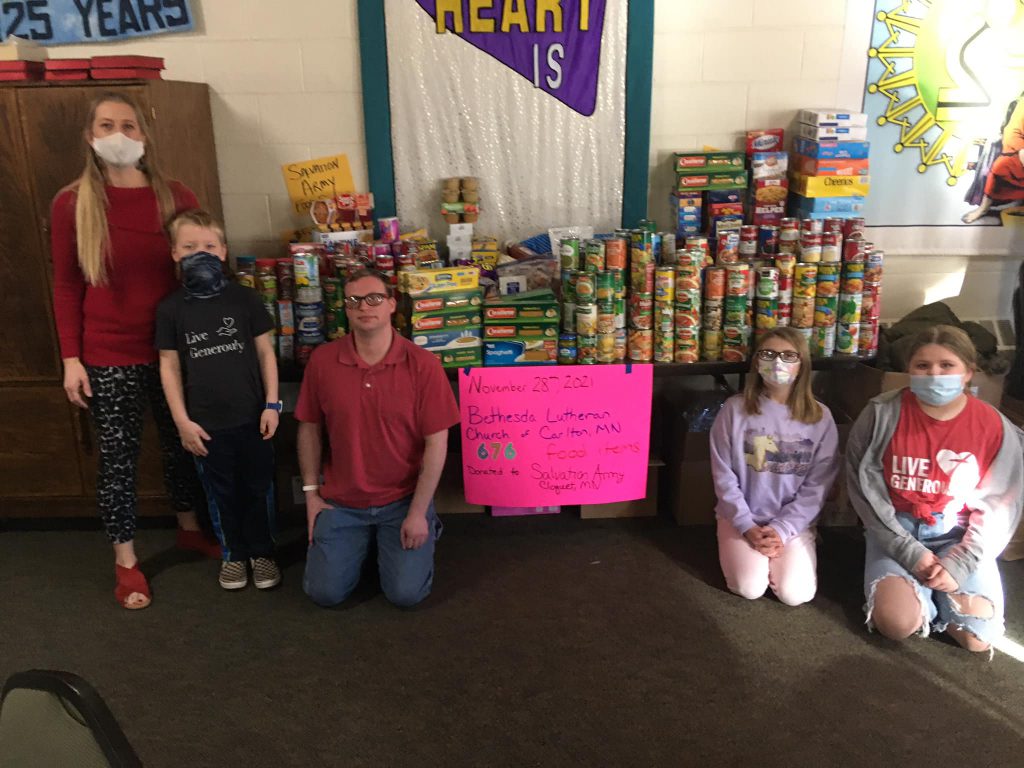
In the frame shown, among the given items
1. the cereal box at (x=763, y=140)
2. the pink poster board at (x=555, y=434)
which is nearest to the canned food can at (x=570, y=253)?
the pink poster board at (x=555, y=434)

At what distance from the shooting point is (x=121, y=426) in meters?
2.76

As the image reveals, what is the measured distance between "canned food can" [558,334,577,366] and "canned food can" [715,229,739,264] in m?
0.59

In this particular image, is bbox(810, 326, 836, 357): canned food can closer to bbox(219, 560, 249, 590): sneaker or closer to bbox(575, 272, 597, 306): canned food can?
bbox(575, 272, 597, 306): canned food can

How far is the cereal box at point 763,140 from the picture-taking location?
3.31m

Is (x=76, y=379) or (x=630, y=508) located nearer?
(x=76, y=379)

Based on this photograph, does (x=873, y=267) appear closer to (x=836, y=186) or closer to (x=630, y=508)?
(x=836, y=186)

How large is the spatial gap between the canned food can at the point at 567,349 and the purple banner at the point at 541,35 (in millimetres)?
910

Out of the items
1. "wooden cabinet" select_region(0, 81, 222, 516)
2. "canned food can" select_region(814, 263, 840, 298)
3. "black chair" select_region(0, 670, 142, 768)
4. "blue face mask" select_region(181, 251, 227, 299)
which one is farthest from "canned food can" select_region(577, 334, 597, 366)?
"black chair" select_region(0, 670, 142, 768)

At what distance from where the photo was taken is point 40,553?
318cm

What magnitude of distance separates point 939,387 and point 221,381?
83.6 inches

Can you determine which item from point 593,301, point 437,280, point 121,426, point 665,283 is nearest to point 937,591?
point 665,283

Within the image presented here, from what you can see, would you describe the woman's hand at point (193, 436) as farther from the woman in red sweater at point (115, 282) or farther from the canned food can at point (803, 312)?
the canned food can at point (803, 312)

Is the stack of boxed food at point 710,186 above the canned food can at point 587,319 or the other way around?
above

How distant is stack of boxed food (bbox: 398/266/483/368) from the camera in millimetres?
2975
